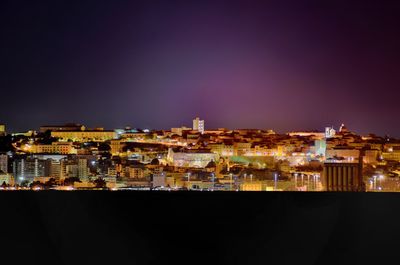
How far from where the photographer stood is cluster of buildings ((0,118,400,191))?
369 inches

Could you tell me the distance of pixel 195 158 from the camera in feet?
48.8

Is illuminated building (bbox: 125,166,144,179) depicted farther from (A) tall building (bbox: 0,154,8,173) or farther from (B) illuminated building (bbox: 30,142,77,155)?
(B) illuminated building (bbox: 30,142,77,155)

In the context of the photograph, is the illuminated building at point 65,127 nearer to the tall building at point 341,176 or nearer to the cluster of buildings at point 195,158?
the cluster of buildings at point 195,158
